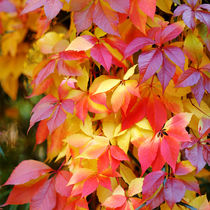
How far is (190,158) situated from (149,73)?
0.19 metres

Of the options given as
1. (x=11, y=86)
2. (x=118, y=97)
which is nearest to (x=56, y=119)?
(x=118, y=97)

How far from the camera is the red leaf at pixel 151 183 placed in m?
0.62

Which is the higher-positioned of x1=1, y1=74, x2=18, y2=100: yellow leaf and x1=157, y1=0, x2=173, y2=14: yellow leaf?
x1=157, y1=0, x2=173, y2=14: yellow leaf

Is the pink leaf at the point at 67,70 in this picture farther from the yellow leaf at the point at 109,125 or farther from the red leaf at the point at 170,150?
the red leaf at the point at 170,150

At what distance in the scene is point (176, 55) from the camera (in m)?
0.60

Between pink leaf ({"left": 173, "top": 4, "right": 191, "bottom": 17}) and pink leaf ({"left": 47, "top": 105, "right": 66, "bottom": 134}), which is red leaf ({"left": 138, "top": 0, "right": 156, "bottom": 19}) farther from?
pink leaf ({"left": 47, "top": 105, "right": 66, "bottom": 134})

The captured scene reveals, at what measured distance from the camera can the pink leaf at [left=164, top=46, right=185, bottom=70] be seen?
59cm

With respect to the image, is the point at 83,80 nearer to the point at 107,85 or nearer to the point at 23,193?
the point at 107,85

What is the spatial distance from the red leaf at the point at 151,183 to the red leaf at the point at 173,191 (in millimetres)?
16

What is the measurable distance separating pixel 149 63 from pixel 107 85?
118 millimetres

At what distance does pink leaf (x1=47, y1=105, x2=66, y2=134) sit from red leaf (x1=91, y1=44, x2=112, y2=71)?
140mm

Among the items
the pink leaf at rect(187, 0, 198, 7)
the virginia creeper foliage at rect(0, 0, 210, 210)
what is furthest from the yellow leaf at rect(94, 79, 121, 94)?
the pink leaf at rect(187, 0, 198, 7)

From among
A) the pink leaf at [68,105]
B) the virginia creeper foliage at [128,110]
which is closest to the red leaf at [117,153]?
the virginia creeper foliage at [128,110]

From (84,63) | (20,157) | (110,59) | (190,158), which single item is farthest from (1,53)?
(190,158)
